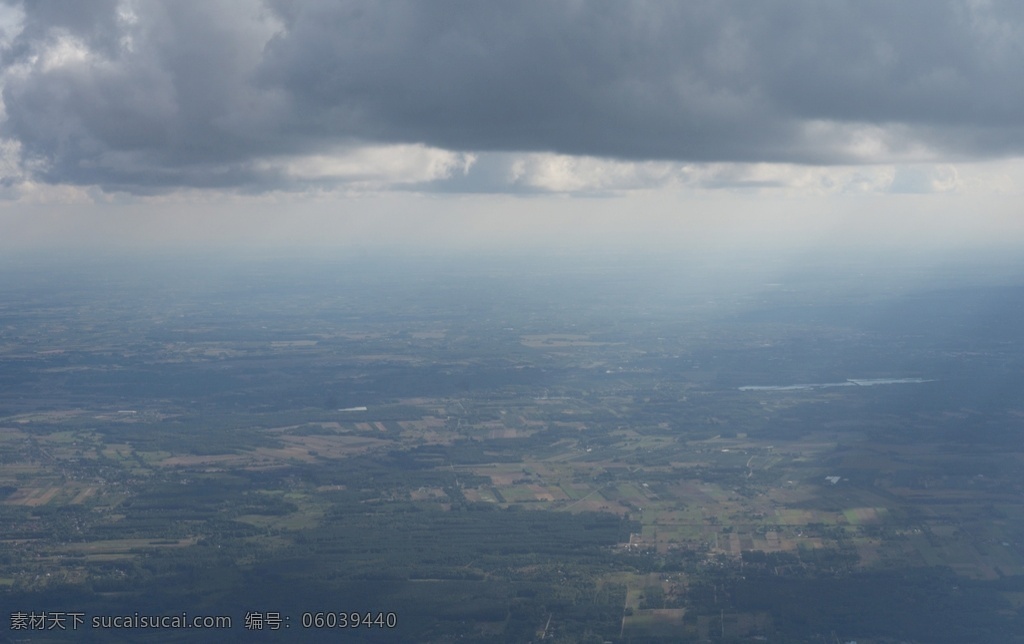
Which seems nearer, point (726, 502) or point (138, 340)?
point (726, 502)

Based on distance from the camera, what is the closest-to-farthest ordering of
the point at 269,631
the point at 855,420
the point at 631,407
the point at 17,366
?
the point at 269,631 < the point at 855,420 < the point at 631,407 < the point at 17,366

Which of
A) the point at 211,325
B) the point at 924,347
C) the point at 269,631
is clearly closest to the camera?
the point at 269,631

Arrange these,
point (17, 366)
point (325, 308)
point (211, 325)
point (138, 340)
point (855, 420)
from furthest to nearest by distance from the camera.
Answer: point (325, 308)
point (211, 325)
point (138, 340)
point (17, 366)
point (855, 420)

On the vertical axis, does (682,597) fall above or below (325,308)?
below

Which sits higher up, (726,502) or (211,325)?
(211,325)

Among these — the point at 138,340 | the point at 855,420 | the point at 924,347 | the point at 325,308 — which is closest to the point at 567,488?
the point at 855,420

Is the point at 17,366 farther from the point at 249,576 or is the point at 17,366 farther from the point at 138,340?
the point at 249,576

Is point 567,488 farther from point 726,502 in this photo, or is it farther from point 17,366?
point 17,366

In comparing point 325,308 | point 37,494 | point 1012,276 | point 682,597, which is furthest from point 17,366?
point 1012,276

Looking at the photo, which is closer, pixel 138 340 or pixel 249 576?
pixel 249 576
